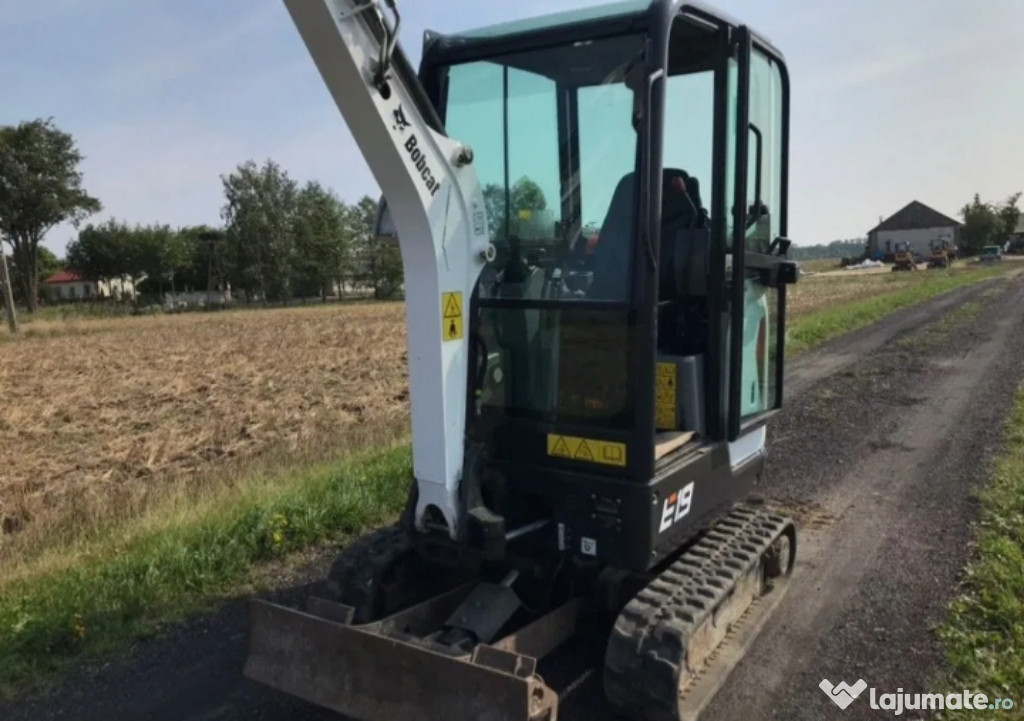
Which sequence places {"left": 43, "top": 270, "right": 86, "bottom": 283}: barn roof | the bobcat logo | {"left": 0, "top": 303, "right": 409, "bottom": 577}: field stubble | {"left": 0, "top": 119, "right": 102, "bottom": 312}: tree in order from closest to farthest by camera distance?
1. the bobcat logo
2. {"left": 0, "top": 303, "right": 409, "bottom": 577}: field stubble
3. {"left": 0, "top": 119, "right": 102, "bottom": 312}: tree
4. {"left": 43, "top": 270, "right": 86, "bottom": 283}: barn roof

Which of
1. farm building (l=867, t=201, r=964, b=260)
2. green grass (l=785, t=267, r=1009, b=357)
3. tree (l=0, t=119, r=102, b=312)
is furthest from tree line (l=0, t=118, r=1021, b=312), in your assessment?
farm building (l=867, t=201, r=964, b=260)

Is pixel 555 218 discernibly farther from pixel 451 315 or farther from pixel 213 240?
pixel 213 240

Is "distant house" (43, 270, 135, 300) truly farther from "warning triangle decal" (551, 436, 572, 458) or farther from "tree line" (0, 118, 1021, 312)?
"warning triangle decal" (551, 436, 572, 458)

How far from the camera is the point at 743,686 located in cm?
369

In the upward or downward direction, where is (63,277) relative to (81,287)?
upward

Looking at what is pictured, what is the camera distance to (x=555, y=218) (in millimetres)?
3666

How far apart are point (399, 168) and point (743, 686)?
2757 millimetres

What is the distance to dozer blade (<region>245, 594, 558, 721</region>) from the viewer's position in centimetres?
277

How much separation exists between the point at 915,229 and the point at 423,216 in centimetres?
9825

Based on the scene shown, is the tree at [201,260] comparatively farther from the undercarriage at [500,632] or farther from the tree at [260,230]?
the undercarriage at [500,632]

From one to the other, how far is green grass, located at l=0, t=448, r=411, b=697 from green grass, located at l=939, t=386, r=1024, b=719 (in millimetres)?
3745

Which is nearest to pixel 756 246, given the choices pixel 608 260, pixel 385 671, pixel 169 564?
pixel 608 260

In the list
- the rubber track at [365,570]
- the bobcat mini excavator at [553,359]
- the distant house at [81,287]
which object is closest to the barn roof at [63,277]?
the distant house at [81,287]

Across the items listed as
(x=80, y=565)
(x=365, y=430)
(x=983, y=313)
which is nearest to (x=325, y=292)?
(x=983, y=313)
